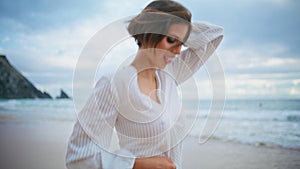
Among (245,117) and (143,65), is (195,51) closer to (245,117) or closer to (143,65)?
(143,65)

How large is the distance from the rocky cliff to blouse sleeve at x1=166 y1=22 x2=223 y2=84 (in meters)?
3.46

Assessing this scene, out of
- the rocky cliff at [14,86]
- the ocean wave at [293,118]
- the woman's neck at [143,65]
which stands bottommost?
the rocky cliff at [14,86]

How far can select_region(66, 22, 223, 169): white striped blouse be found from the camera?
1.61 ft

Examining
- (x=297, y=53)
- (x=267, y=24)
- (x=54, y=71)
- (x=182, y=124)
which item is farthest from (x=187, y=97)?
(x=267, y=24)

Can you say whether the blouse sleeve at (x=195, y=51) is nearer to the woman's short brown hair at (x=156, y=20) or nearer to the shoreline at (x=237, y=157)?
the woman's short brown hair at (x=156, y=20)

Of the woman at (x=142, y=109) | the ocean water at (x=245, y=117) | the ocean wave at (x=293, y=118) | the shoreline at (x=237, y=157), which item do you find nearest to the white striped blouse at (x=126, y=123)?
the woman at (x=142, y=109)

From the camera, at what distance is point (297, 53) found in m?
3.17

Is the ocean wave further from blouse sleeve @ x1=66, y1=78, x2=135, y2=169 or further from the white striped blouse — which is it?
blouse sleeve @ x1=66, y1=78, x2=135, y2=169

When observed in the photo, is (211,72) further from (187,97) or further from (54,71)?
(54,71)

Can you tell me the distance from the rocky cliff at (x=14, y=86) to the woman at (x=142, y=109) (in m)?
3.53

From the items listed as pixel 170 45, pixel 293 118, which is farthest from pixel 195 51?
pixel 293 118

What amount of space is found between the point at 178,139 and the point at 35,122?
10.9ft

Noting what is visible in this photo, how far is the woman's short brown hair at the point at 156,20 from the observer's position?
Result: 1.72 ft

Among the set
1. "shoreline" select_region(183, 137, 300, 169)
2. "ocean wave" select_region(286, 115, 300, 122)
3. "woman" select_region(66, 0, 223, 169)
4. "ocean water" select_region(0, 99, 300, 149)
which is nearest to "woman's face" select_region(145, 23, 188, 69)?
"woman" select_region(66, 0, 223, 169)
